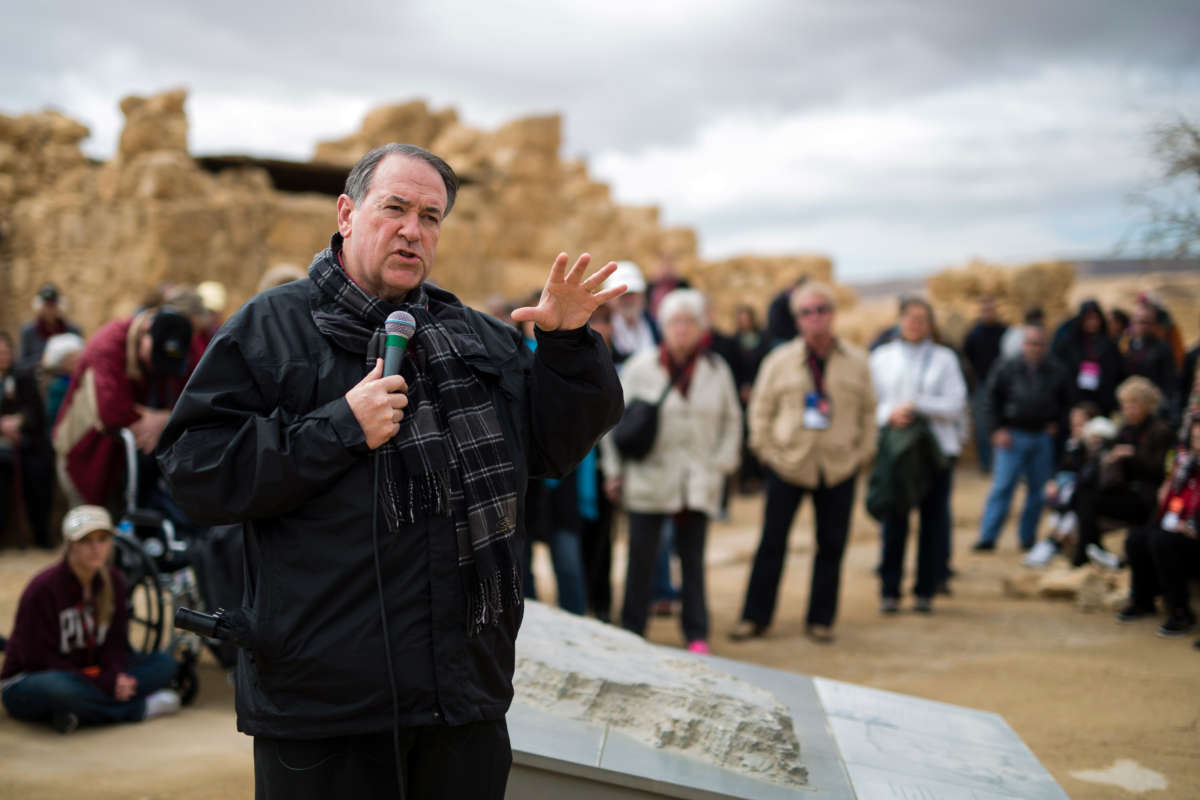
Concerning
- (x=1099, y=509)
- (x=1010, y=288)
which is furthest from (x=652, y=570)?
(x=1010, y=288)

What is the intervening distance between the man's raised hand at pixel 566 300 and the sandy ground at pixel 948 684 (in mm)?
2337

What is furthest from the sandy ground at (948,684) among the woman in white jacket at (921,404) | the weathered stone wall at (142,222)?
the weathered stone wall at (142,222)

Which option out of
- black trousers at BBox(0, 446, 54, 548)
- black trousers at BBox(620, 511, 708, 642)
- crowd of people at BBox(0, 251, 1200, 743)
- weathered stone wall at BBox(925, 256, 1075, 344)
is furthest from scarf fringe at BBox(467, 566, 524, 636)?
weathered stone wall at BBox(925, 256, 1075, 344)

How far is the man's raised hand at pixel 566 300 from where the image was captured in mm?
2129

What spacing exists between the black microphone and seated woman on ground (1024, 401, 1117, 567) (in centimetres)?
694

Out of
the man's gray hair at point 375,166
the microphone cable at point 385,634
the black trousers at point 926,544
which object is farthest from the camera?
the black trousers at point 926,544

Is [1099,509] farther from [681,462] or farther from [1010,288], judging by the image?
[1010,288]

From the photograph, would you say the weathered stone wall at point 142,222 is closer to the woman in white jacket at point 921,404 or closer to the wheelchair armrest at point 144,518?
the woman in white jacket at point 921,404

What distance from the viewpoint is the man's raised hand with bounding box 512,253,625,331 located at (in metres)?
2.13

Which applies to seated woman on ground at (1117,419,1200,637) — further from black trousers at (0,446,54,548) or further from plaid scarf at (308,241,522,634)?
black trousers at (0,446,54,548)

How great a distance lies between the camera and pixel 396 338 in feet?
6.53

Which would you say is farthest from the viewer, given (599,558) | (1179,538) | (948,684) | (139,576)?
(599,558)

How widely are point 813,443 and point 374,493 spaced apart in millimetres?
4448

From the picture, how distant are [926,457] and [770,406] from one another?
1.29 m
